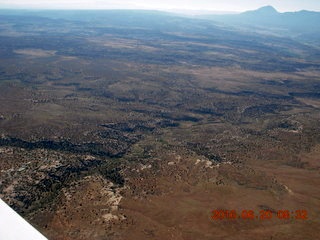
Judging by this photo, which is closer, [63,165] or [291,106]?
[63,165]

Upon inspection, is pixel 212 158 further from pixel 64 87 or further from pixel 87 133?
pixel 64 87

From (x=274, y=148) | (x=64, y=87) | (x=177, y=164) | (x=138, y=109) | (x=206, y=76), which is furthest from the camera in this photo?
(x=206, y=76)

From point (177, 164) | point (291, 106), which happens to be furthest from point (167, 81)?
point (177, 164)

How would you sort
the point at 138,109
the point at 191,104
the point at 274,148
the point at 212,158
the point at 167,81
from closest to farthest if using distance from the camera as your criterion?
the point at 212,158
the point at 274,148
the point at 138,109
the point at 191,104
the point at 167,81
